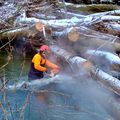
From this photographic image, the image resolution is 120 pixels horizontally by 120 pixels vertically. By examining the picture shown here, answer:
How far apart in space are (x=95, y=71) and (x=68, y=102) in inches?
41.5

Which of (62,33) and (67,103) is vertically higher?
(62,33)

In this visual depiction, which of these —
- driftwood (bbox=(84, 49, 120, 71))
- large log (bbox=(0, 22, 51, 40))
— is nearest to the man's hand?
driftwood (bbox=(84, 49, 120, 71))

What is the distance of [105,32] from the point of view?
1183cm

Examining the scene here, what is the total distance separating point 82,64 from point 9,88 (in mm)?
2100

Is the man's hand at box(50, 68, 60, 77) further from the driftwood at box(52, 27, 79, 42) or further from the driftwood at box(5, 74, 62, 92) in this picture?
the driftwood at box(52, 27, 79, 42)

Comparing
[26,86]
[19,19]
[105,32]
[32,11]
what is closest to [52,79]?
[26,86]

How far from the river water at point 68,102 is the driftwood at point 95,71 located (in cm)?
23

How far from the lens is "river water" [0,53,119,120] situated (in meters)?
8.23

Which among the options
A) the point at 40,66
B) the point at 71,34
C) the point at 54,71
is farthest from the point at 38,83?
the point at 71,34

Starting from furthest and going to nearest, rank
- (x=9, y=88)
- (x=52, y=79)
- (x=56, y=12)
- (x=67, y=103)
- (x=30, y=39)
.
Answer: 1. (x=56, y=12)
2. (x=30, y=39)
3. (x=52, y=79)
4. (x=9, y=88)
5. (x=67, y=103)

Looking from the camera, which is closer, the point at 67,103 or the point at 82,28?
the point at 67,103

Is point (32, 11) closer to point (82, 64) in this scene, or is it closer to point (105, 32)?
point (105, 32)

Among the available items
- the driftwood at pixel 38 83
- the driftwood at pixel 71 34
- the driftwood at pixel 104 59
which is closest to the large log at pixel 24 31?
the driftwood at pixel 71 34

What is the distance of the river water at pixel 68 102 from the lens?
8.23 meters
